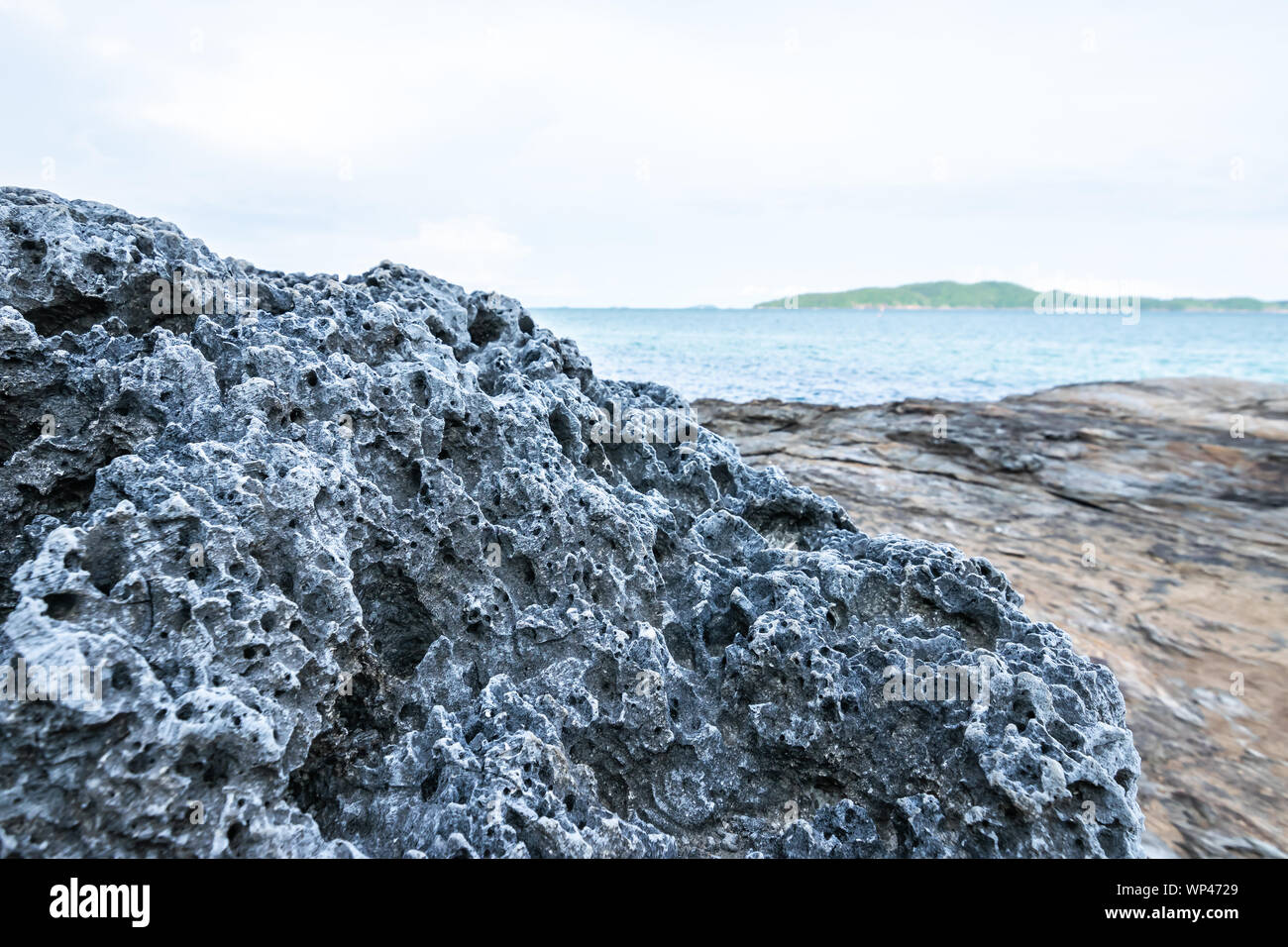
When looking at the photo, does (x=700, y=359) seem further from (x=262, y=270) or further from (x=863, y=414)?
(x=262, y=270)

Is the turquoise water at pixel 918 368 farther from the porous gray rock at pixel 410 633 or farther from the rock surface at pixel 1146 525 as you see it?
the porous gray rock at pixel 410 633

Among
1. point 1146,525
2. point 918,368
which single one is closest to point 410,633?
point 1146,525

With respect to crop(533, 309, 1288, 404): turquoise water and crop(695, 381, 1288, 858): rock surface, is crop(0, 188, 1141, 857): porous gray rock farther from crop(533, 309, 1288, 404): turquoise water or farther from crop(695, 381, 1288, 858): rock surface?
crop(533, 309, 1288, 404): turquoise water

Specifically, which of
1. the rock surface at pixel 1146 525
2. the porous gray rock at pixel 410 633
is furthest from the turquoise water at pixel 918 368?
the porous gray rock at pixel 410 633

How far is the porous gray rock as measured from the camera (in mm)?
2662

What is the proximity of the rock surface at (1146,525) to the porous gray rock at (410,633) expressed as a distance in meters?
2.27

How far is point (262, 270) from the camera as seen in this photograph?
5789 millimetres

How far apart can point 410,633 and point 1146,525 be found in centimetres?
1127

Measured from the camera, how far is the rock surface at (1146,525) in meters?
5.50

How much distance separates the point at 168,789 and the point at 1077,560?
10.2 meters

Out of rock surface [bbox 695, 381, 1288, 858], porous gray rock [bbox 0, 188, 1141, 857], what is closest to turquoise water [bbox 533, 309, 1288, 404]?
rock surface [bbox 695, 381, 1288, 858]

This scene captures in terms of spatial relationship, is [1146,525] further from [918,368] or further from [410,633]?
[918,368]

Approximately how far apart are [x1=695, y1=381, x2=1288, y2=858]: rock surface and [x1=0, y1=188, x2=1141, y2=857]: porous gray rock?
227 cm
